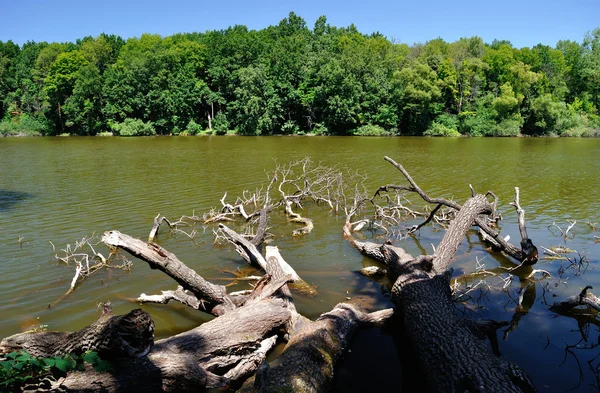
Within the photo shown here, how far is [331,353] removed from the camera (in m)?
4.97

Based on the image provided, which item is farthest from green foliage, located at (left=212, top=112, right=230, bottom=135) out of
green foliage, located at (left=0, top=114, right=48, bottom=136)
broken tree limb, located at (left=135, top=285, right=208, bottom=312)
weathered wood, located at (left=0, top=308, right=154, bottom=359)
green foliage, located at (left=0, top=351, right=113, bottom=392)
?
green foliage, located at (left=0, top=351, right=113, bottom=392)

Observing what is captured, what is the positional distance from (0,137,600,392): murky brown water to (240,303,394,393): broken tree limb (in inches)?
11.6

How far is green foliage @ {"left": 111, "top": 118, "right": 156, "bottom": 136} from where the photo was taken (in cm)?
5312

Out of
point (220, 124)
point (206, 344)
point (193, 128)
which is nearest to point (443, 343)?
point (206, 344)

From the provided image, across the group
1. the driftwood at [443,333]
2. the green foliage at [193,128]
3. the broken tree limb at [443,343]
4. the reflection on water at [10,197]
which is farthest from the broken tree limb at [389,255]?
the green foliage at [193,128]

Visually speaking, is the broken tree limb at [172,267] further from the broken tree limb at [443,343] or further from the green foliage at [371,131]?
the green foliage at [371,131]

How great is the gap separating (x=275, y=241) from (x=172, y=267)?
5.07 metres

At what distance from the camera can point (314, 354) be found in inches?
186

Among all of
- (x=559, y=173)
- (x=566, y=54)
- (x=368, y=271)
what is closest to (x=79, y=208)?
(x=368, y=271)

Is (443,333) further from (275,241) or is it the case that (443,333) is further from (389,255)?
(275,241)

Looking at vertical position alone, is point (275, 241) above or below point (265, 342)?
below

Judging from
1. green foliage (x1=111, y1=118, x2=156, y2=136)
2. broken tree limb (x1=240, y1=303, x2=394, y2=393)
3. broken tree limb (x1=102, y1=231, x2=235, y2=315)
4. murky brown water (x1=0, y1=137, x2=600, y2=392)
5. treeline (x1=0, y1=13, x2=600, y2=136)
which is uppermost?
treeline (x1=0, y1=13, x2=600, y2=136)

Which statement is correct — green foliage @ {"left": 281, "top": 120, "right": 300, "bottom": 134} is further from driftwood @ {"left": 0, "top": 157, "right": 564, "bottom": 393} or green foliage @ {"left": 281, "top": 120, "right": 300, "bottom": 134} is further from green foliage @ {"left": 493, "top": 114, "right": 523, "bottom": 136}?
driftwood @ {"left": 0, "top": 157, "right": 564, "bottom": 393}

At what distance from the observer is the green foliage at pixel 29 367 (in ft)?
10.5
